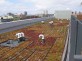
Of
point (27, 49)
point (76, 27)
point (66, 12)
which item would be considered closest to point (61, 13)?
point (66, 12)

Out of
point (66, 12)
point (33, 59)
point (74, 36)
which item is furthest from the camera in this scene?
point (66, 12)

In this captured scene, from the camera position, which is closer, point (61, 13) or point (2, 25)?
point (2, 25)

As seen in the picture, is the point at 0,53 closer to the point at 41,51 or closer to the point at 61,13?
the point at 41,51

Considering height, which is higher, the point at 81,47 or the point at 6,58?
the point at 81,47

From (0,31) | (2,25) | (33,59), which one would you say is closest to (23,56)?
(33,59)

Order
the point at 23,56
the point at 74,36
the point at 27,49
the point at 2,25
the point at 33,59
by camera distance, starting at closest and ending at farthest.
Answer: the point at 74,36, the point at 33,59, the point at 23,56, the point at 27,49, the point at 2,25

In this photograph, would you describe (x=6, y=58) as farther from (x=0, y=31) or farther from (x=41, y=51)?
(x=0, y=31)

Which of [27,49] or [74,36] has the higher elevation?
[74,36]

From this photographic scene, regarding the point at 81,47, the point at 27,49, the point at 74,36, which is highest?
the point at 74,36

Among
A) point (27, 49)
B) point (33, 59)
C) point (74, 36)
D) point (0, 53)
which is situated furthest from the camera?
point (27, 49)
